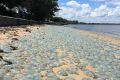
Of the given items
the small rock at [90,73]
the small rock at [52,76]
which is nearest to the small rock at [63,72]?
the small rock at [52,76]

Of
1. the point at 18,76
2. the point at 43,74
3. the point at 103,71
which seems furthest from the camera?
the point at 103,71

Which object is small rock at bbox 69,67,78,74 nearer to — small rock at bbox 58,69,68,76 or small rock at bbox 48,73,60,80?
small rock at bbox 58,69,68,76

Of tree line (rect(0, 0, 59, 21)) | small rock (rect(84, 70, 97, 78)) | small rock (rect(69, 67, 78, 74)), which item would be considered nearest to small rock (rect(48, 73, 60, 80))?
small rock (rect(69, 67, 78, 74))

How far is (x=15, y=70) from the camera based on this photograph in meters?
7.89

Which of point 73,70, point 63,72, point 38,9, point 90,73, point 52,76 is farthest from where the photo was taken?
point 38,9

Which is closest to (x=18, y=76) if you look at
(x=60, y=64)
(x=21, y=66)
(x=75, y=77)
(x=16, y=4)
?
(x=21, y=66)

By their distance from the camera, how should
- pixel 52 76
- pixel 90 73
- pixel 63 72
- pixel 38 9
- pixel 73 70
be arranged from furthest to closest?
pixel 38 9, pixel 73 70, pixel 90 73, pixel 63 72, pixel 52 76

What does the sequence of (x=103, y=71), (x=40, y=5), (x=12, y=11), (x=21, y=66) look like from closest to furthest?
1. (x=21, y=66)
2. (x=103, y=71)
3. (x=12, y=11)
4. (x=40, y=5)

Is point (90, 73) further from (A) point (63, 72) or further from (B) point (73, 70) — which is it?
(A) point (63, 72)

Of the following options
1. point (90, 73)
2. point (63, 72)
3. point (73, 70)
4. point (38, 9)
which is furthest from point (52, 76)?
point (38, 9)

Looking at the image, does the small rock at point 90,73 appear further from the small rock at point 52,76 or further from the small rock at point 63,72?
the small rock at point 52,76

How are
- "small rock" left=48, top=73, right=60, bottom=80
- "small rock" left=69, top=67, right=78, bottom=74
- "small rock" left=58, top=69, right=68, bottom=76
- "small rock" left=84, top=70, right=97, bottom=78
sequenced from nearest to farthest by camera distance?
1. "small rock" left=48, top=73, right=60, bottom=80
2. "small rock" left=58, top=69, right=68, bottom=76
3. "small rock" left=84, top=70, right=97, bottom=78
4. "small rock" left=69, top=67, right=78, bottom=74

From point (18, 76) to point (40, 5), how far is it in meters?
80.7

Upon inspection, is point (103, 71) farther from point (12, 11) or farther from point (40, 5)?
point (40, 5)
